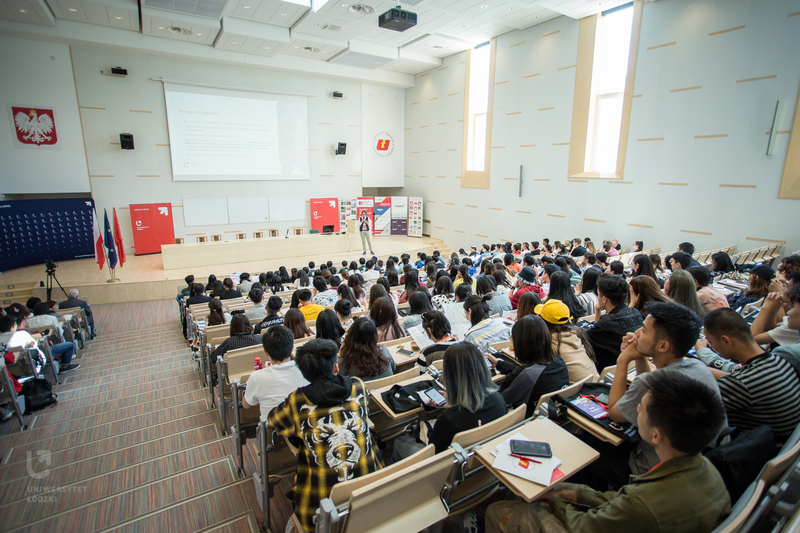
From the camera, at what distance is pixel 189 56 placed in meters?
11.5

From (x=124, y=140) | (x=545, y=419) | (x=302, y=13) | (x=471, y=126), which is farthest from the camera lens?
(x=471, y=126)

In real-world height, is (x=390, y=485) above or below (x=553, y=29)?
below

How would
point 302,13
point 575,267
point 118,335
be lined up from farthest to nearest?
point 302,13 < point 118,335 < point 575,267

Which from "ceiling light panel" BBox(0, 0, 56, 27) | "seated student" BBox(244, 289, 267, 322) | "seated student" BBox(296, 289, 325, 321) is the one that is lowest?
"seated student" BBox(244, 289, 267, 322)

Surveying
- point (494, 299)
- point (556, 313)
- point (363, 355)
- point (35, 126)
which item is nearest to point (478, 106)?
point (494, 299)

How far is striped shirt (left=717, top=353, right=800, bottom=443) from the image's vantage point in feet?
5.93

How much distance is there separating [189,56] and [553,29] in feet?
34.3

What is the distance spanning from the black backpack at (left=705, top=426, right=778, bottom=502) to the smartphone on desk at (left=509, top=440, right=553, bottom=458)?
63 cm

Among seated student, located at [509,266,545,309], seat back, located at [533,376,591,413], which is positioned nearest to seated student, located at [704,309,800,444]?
seat back, located at [533,376,591,413]

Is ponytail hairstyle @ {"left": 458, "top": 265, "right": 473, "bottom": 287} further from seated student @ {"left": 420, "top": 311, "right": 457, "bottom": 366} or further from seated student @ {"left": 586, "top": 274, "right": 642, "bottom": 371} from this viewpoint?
seated student @ {"left": 586, "top": 274, "right": 642, "bottom": 371}

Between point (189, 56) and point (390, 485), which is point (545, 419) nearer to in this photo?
point (390, 485)

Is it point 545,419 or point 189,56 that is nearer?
point 545,419

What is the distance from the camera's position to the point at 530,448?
175 cm

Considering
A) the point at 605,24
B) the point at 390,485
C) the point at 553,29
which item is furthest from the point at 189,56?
the point at 390,485
